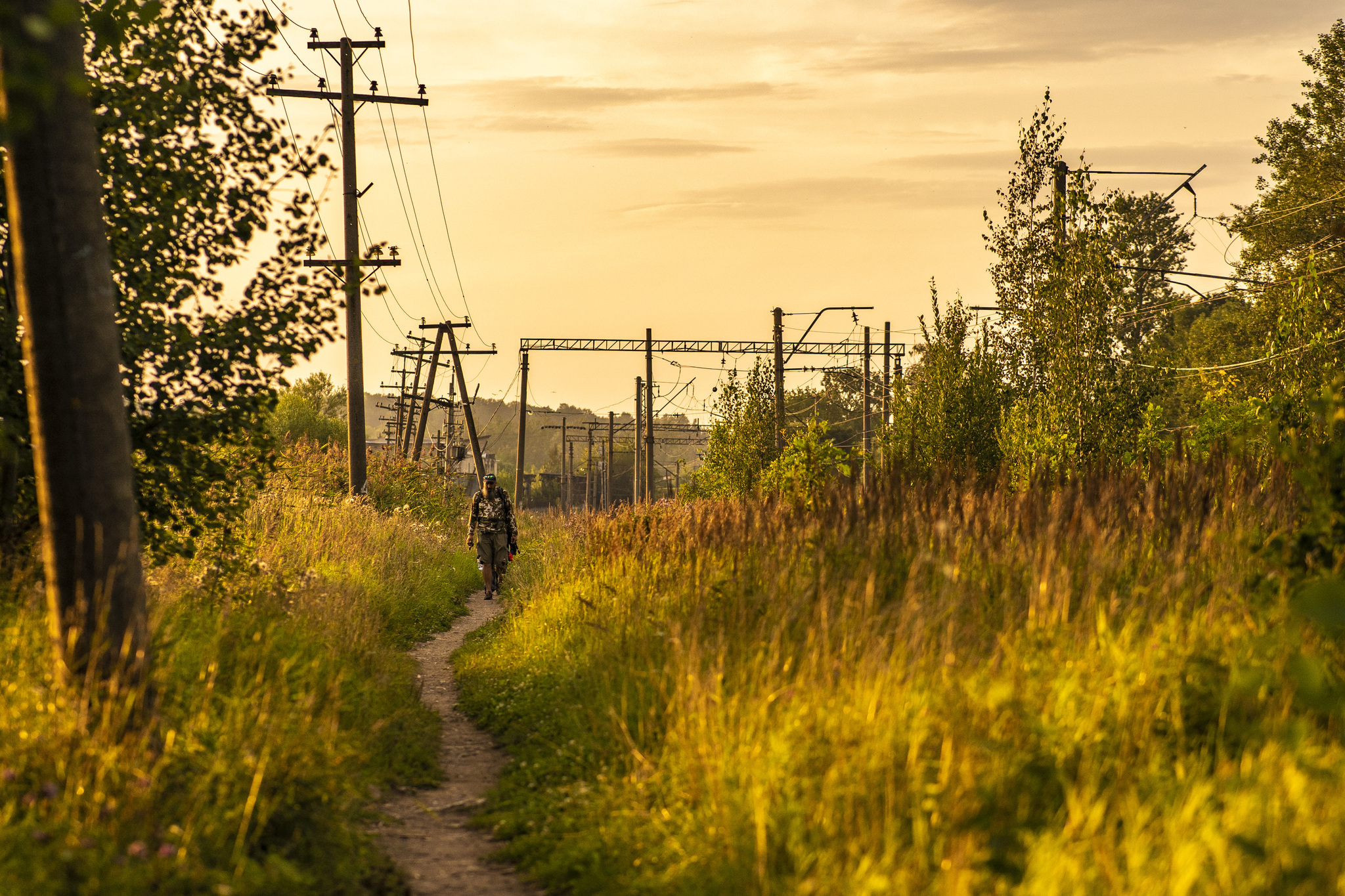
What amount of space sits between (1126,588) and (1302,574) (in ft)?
3.62

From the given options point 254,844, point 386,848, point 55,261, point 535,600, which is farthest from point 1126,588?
point 535,600

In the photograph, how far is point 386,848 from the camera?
539cm

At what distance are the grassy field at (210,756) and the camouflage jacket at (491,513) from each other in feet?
25.3

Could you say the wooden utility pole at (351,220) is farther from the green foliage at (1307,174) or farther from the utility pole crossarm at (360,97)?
the green foliage at (1307,174)

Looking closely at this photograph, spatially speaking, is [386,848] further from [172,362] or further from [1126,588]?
[1126,588]

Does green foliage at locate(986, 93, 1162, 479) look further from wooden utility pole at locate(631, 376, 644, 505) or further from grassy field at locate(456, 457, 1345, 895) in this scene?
wooden utility pole at locate(631, 376, 644, 505)

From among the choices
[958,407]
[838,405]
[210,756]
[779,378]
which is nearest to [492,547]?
[958,407]

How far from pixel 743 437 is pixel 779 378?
23.6ft

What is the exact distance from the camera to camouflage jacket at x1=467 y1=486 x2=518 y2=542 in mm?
16172

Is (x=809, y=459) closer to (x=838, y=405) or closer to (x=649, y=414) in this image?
(x=649, y=414)

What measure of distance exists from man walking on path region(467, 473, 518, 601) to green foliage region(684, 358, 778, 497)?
8.17m

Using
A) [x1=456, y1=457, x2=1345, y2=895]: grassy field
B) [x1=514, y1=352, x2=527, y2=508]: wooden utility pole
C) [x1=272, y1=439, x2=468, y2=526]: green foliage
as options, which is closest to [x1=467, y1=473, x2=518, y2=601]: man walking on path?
[x1=272, y1=439, x2=468, y2=526]: green foliage

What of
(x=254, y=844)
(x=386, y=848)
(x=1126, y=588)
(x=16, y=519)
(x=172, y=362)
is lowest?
(x=386, y=848)

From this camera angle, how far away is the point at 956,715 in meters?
4.36
